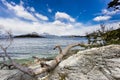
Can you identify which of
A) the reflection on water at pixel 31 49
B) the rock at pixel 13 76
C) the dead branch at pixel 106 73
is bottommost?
the reflection on water at pixel 31 49

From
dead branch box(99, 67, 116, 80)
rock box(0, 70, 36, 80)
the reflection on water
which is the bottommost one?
the reflection on water

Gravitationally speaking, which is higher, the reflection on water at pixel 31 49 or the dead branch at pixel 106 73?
the dead branch at pixel 106 73

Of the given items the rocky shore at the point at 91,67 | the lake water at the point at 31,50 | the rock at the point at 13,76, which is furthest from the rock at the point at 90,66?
the lake water at the point at 31,50

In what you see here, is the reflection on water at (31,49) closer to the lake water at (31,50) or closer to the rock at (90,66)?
the lake water at (31,50)

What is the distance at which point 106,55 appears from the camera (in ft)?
22.1

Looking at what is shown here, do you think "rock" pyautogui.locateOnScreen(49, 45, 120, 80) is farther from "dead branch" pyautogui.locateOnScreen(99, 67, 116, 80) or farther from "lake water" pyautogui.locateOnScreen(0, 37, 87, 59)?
"lake water" pyautogui.locateOnScreen(0, 37, 87, 59)

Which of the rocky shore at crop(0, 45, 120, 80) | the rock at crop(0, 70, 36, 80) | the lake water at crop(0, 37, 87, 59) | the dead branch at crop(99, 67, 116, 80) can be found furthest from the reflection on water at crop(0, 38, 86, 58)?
the dead branch at crop(99, 67, 116, 80)

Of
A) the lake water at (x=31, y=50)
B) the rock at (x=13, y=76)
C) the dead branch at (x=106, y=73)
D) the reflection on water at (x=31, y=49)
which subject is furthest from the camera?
the reflection on water at (x=31, y=49)

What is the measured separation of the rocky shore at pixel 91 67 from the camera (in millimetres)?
6281

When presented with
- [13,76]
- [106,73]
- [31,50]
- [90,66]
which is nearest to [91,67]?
[90,66]

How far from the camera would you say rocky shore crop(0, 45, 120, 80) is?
6.28 m

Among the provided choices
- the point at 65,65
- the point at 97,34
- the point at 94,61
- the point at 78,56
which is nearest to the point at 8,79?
the point at 65,65

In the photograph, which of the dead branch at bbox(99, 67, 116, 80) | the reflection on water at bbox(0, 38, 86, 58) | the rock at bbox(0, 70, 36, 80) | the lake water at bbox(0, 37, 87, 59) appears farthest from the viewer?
the reflection on water at bbox(0, 38, 86, 58)

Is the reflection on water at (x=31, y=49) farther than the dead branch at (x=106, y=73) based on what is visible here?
Yes
